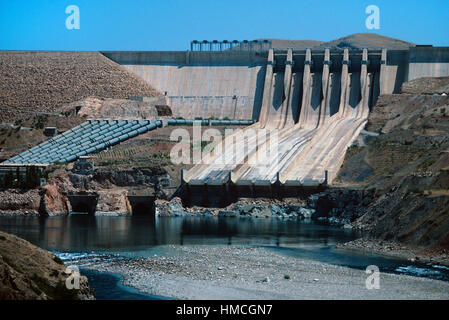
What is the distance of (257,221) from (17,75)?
176 feet

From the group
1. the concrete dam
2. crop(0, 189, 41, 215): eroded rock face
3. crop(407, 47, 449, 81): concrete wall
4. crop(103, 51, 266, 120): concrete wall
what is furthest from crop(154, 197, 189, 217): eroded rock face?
crop(407, 47, 449, 81): concrete wall

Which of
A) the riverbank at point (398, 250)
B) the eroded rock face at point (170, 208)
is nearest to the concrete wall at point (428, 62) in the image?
the eroded rock face at point (170, 208)

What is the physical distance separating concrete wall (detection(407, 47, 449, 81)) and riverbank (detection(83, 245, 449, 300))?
206ft

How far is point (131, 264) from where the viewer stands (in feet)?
153

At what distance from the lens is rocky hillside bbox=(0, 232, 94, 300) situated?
98.9 ft

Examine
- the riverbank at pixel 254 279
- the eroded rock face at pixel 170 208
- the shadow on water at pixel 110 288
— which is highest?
the eroded rock face at pixel 170 208

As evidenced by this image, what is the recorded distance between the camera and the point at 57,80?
4528 inches

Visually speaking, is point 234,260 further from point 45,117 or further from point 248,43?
point 248,43

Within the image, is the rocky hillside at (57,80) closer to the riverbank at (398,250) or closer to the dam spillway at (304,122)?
the dam spillway at (304,122)

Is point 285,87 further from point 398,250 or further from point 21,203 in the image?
point 398,250

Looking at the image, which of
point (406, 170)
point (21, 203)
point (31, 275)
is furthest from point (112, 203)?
point (31, 275)

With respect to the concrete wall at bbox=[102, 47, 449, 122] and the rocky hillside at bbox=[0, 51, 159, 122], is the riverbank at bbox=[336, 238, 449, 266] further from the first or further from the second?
the rocky hillside at bbox=[0, 51, 159, 122]

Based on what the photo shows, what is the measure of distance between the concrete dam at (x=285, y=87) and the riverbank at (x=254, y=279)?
4060 centimetres

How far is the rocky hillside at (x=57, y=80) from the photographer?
112 m
